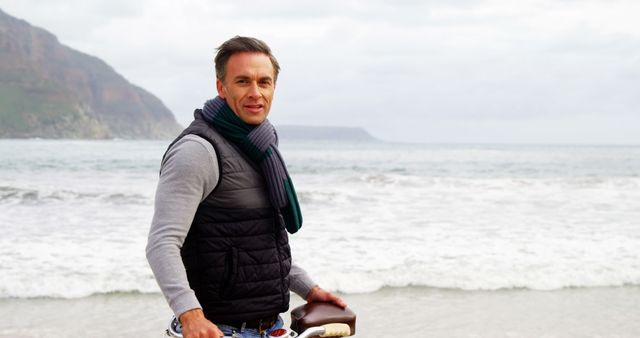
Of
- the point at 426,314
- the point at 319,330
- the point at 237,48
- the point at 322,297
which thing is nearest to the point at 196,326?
the point at 319,330

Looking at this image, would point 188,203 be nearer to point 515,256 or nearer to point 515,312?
point 515,312

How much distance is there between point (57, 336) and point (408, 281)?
11.1 feet

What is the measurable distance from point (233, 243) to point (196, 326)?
0.26m

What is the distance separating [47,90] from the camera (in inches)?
5891

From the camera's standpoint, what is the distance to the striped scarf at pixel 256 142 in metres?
1.90

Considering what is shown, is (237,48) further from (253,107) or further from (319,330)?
(319,330)

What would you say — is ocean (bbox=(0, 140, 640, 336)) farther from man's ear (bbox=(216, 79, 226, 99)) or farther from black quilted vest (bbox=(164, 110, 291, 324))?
man's ear (bbox=(216, 79, 226, 99))

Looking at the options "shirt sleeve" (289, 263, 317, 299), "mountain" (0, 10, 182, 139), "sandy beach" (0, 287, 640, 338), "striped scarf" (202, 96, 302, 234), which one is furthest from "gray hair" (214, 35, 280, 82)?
"mountain" (0, 10, 182, 139)

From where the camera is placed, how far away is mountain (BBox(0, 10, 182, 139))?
13738 cm

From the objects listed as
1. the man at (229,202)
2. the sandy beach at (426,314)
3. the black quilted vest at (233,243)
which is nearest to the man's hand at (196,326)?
the man at (229,202)

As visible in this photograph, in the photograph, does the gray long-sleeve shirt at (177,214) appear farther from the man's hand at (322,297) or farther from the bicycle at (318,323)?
the man's hand at (322,297)

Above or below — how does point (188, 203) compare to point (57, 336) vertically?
above

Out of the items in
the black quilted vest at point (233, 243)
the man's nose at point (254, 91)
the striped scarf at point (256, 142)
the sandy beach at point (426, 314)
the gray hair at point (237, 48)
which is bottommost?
the sandy beach at point (426, 314)

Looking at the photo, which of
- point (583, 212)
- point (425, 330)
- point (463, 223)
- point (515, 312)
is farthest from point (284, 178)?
Answer: point (583, 212)
